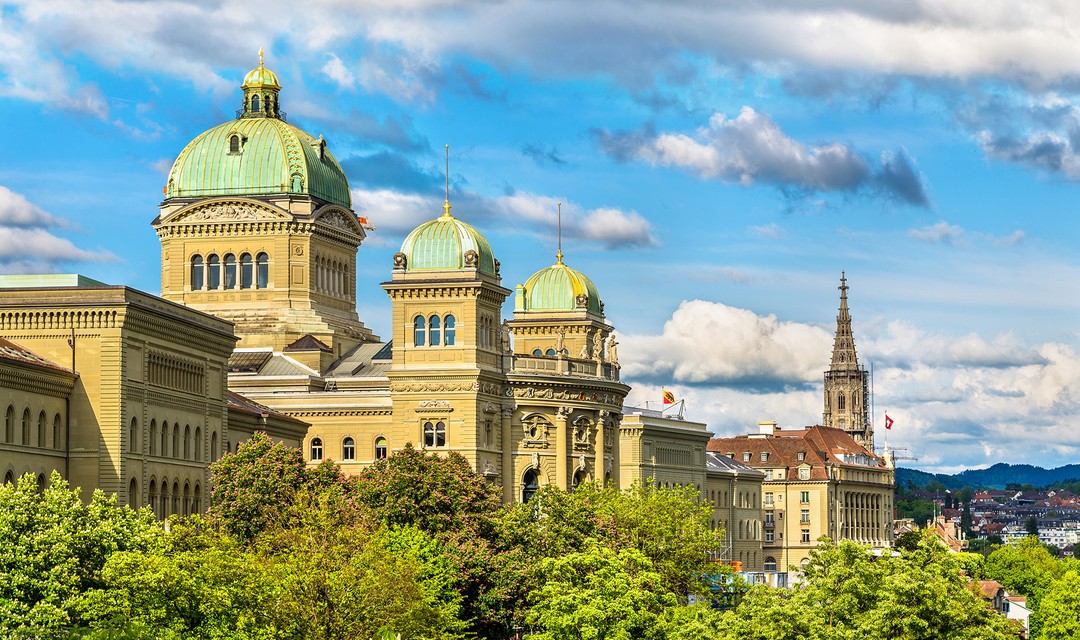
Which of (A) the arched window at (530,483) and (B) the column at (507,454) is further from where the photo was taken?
(A) the arched window at (530,483)

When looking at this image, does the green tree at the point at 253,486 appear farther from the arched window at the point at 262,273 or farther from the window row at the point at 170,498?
the arched window at the point at 262,273

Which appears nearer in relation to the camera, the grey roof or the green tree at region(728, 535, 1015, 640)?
the green tree at region(728, 535, 1015, 640)

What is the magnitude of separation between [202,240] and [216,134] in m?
8.97

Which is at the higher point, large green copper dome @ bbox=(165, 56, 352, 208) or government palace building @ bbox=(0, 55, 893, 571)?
large green copper dome @ bbox=(165, 56, 352, 208)

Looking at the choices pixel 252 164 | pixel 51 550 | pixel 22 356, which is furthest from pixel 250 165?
pixel 51 550

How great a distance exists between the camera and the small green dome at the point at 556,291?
18712 centimetres

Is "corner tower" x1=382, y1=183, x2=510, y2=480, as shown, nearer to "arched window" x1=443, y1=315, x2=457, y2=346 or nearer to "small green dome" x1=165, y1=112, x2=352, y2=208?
"arched window" x1=443, y1=315, x2=457, y2=346

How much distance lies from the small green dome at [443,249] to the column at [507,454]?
987cm

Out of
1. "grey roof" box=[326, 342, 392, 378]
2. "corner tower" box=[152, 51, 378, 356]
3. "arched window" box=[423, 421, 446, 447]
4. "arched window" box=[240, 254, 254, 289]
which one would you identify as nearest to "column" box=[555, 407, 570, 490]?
"arched window" box=[423, 421, 446, 447]

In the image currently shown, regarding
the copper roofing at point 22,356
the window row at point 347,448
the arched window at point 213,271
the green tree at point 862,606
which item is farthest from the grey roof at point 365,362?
the green tree at point 862,606

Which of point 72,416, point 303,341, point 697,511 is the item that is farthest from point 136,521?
point 303,341

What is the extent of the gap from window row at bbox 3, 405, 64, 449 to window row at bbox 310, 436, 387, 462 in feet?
159

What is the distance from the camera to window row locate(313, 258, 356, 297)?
176375mm

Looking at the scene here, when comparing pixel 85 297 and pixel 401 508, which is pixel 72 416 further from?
pixel 401 508
